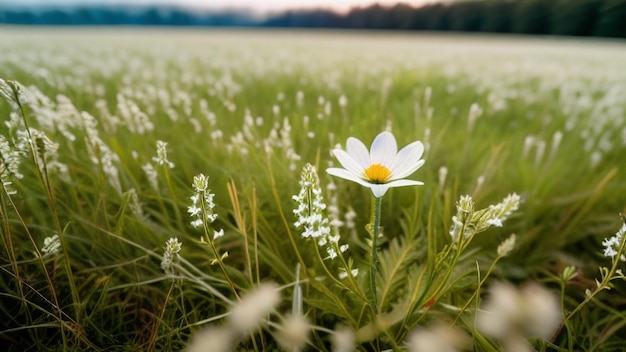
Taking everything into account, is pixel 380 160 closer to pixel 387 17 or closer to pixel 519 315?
pixel 519 315

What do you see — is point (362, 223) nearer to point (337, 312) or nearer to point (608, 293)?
point (337, 312)

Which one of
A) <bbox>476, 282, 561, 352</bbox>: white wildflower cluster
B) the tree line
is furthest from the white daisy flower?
the tree line

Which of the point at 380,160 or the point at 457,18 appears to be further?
the point at 457,18

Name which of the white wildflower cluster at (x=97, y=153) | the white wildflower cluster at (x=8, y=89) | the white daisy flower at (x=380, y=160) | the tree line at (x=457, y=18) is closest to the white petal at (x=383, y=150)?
the white daisy flower at (x=380, y=160)

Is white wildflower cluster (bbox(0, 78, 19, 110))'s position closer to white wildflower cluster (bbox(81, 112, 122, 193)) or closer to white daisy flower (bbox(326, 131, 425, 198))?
white wildflower cluster (bbox(81, 112, 122, 193))

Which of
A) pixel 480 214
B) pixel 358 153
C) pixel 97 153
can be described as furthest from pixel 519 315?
pixel 97 153

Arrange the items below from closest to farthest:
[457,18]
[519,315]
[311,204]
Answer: [519,315], [311,204], [457,18]

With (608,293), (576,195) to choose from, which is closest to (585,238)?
(576,195)
